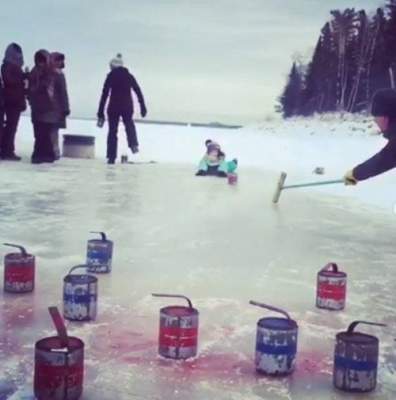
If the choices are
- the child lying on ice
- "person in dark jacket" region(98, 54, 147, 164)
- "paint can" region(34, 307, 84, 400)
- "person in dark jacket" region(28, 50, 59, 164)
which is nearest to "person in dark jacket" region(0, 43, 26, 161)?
"person in dark jacket" region(28, 50, 59, 164)

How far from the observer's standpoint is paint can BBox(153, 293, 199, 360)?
5.67 feet

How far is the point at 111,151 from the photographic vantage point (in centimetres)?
828

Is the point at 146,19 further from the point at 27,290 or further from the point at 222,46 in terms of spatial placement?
the point at 27,290

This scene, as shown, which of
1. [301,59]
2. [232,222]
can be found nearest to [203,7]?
[301,59]

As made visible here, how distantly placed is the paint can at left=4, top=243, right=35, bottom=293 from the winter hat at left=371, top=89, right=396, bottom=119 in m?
1.27

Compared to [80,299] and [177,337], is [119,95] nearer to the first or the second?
[80,299]

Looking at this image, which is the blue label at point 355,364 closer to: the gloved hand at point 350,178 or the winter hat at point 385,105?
the winter hat at point 385,105

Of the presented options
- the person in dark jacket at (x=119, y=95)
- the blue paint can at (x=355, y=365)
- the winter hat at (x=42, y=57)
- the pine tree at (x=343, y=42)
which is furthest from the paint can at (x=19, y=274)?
the pine tree at (x=343, y=42)

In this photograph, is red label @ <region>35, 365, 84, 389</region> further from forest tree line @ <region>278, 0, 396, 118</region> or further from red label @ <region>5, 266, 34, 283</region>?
forest tree line @ <region>278, 0, 396, 118</region>

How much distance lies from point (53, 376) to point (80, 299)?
21.8 inches

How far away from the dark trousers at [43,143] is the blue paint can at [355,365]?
19.4 ft

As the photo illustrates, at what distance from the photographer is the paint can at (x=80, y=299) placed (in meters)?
1.99

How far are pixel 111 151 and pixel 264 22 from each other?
20.8ft

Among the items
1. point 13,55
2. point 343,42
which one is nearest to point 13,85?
point 13,55
